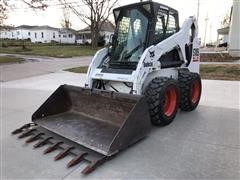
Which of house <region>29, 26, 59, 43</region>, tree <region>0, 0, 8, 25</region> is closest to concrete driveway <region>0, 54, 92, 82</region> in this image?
tree <region>0, 0, 8, 25</region>

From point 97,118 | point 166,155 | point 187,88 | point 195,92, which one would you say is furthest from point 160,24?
point 166,155

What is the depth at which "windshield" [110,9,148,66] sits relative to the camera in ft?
14.5

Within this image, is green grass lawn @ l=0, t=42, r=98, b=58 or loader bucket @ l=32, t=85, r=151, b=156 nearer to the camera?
loader bucket @ l=32, t=85, r=151, b=156

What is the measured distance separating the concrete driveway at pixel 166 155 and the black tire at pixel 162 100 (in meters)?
0.18

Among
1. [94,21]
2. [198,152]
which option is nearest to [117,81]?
[198,152]

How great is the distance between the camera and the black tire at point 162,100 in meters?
3.83

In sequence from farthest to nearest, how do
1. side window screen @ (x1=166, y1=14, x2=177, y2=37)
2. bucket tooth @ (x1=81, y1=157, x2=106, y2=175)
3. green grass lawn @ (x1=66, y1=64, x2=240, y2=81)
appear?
green grass lawn @ (x1=66, y1=64, x2=240, y2=81), side window screen @ (x1=166, y1=14, x2=177, y2=37), bucket tooth @ (x1=81, y1=157, x2=106, y2=175)

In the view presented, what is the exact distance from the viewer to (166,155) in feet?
10.4

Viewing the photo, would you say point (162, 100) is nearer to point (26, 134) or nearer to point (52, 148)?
point (52, 148)

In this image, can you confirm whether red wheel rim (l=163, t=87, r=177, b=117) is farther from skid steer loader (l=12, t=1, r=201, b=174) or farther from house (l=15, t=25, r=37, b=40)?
house (l=15, t=25, r=37, b=40)

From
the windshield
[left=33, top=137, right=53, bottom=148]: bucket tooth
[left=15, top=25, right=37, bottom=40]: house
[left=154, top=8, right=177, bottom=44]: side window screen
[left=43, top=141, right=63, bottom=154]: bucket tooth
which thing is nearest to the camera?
[left=43, top=141, right=63, bottom=154]: bucket tooth

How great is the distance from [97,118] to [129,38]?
1.64 m

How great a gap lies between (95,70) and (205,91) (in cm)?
382

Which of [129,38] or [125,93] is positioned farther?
[129,38]
